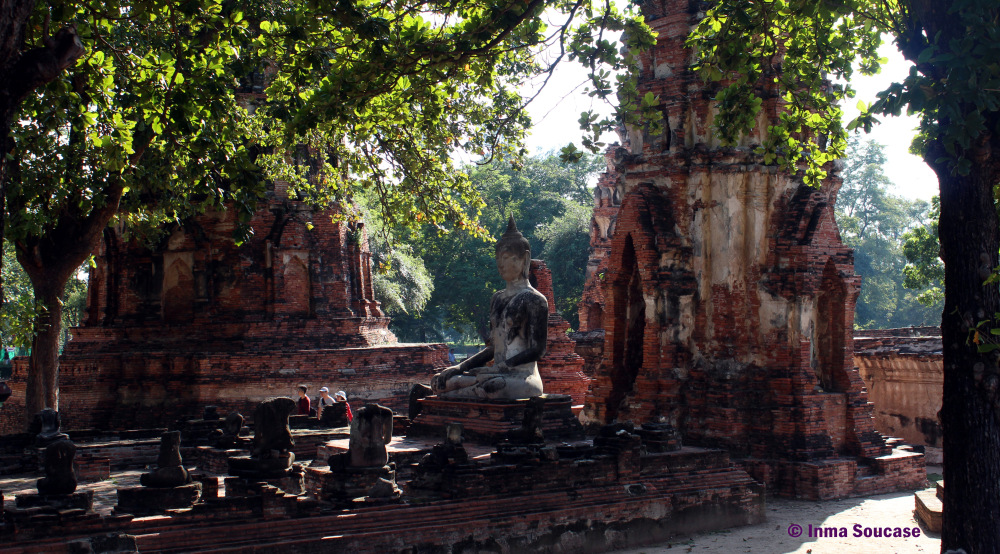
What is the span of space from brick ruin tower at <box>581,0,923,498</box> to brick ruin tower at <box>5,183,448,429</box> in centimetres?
619

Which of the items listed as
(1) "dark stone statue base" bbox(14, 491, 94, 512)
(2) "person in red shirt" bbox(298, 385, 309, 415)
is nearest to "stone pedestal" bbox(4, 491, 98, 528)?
(1) "dark stone statue base" bbox(14, 491, 94, 512)

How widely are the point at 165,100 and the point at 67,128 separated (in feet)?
16.3

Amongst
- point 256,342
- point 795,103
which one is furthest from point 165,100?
point 256,342

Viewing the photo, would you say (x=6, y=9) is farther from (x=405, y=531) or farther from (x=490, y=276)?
(x=490, y=276)

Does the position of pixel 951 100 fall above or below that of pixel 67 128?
below

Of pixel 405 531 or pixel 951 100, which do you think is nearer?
pixel 951 100

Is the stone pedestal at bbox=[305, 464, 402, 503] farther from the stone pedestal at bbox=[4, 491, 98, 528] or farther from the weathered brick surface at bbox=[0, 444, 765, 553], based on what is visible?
the stone pedestal at bbox=[4, 491, 98, 528]

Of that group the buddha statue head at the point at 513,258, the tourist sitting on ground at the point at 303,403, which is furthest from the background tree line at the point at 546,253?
the buddha statue head at the point at 513,258

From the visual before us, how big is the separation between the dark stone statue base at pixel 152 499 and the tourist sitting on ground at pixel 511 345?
3.40 m

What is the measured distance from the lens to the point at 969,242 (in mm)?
6180

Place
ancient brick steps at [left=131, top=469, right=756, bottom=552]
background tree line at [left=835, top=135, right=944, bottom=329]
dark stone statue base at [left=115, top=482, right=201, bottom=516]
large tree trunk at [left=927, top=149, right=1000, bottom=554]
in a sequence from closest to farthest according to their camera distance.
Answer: large tree trunk at [left=927, top=149, right=1000, bottom=554] < ancient brick steps at [left=131, top=469, right=756, bottom=552] < dark stone statue base at [left=115, top=482, right=201, bottom=516] < background tree line at [left=835, top=135, right=944, bottom=329]

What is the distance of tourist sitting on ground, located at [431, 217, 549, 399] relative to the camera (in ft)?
34.0

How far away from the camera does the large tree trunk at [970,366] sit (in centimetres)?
598

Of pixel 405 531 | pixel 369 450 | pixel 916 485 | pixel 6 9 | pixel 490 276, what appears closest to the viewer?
pixel 6 9
